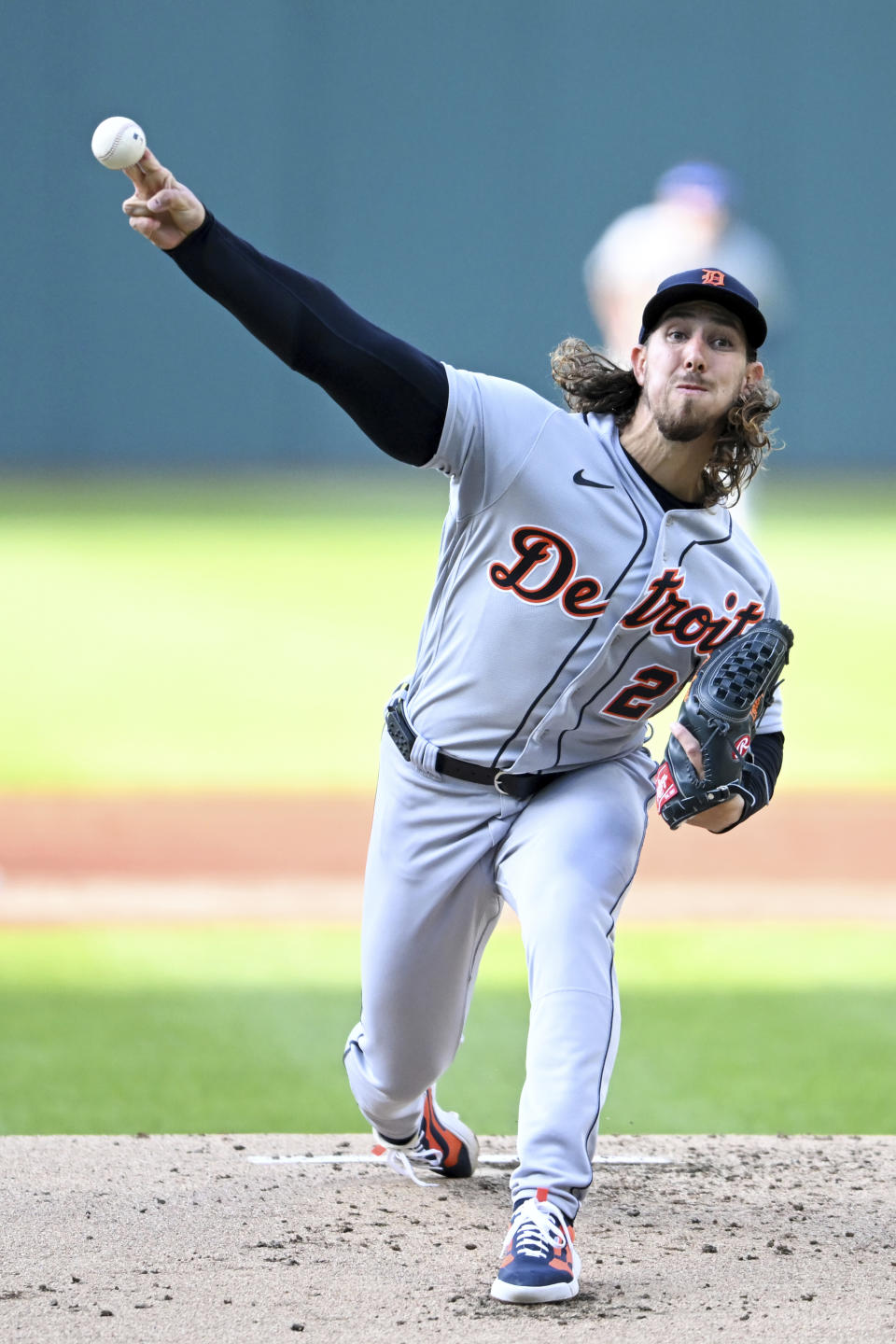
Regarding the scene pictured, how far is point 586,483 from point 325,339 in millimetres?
584

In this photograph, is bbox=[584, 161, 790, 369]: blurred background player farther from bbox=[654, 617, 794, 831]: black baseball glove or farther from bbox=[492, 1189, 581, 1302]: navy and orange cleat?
bbox=[492, 1189, 581, 1302]: navy and orange cleat

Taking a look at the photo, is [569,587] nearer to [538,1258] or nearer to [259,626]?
[538,1258]

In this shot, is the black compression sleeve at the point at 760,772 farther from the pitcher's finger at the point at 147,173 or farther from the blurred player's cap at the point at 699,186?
the blurred player's cap at the point at 699,186

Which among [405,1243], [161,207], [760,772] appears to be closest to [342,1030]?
[405,1243]

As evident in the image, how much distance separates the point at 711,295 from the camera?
10.4 ft

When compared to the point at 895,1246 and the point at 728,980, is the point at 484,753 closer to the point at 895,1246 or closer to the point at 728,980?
the point at 895,1246

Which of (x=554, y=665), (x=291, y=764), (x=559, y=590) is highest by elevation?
(x=559, y=590)

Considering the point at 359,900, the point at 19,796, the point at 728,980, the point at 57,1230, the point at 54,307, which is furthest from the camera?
the point at 54,307

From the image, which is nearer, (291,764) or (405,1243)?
(405,1243)

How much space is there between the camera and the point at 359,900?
6699 millimetres

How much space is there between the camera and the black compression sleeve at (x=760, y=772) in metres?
3.24

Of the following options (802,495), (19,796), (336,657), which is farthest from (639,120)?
(19,796)

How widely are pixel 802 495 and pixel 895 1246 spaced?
17897 mm

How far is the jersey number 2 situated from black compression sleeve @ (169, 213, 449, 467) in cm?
63
